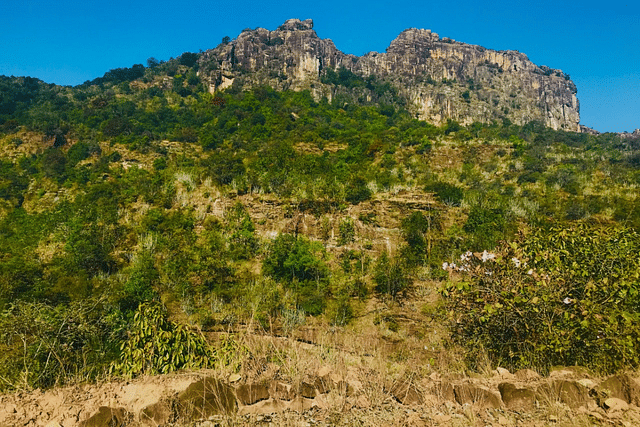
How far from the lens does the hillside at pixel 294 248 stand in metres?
4.59

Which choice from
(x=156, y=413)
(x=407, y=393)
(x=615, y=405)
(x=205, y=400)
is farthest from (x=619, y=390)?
(x=156, y=413)

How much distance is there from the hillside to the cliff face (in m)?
5.08

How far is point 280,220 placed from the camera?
21.5 meters

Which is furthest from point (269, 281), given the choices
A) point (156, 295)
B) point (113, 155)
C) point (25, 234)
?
point (113, 155)

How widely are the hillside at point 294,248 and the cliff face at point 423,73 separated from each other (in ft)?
16.7

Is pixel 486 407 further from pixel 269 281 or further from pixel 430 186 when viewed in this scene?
pixel 430 186

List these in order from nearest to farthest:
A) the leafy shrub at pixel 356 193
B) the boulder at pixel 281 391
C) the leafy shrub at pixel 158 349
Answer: the boulder at pixel 281 391 < the leafy shrub at pixel 158 349 < the leafy shrub at pixel 356 193

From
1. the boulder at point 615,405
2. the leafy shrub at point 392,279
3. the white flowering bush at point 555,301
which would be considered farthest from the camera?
the leafy shrub at point 392,279

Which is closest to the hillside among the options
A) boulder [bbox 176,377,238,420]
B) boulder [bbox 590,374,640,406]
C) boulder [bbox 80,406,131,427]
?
boulder [bbox 590,374,640,406]

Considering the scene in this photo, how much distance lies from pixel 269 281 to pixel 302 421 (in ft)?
43.1

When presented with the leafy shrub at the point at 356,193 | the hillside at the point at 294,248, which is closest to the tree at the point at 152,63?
the hillside at the point at 294,248

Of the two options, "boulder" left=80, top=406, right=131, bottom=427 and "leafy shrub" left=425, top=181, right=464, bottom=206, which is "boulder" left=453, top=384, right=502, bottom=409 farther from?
"leafy shrub" left=425, top=181, right=464, bottom=206

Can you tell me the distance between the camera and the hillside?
4586mm

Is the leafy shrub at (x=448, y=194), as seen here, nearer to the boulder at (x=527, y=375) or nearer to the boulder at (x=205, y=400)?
the boulder at (x=527, y=375)
